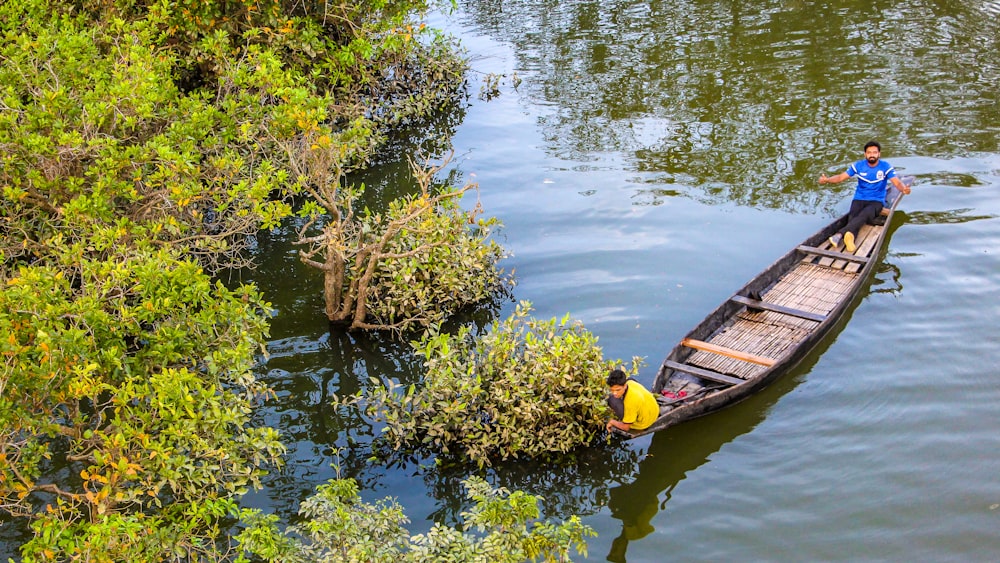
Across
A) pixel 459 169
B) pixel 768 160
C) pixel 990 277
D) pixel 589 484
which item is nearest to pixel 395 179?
pixel 459 169

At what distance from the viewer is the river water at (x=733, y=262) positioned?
891 centimetres

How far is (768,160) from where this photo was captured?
16203 millimetres

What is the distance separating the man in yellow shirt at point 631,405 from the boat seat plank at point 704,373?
1166 mm

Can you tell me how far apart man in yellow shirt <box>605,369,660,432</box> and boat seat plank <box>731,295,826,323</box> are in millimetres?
3018

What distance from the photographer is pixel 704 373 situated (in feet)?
33.2

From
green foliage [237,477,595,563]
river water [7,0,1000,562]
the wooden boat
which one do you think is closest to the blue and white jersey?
the wooden boat

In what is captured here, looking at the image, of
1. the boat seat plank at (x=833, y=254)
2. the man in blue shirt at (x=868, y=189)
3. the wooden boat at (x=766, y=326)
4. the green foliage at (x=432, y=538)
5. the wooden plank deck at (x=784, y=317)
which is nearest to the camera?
the green foliage at (x=432, y=538)

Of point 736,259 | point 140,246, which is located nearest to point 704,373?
point 736,259

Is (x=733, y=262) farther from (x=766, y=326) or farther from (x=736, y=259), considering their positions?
(x=766, y=326)

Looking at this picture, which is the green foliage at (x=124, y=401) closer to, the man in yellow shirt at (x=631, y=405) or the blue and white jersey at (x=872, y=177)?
the man in yellow shirt at (x=631, y=405)

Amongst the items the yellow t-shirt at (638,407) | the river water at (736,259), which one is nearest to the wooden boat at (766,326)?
the yellow t-shirt at (638,407)

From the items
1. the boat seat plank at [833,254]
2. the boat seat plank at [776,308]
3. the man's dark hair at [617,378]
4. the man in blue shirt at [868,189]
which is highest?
the man in blue shirt at [868,189]

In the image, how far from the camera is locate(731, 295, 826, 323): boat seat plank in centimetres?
1124

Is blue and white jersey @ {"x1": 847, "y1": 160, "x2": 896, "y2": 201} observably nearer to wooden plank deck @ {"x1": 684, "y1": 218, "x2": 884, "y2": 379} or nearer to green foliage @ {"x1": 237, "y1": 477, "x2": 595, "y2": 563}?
wooden plank deck @ {"x1": 684, "y1": 218, "x2": 884, "y2": 379}
